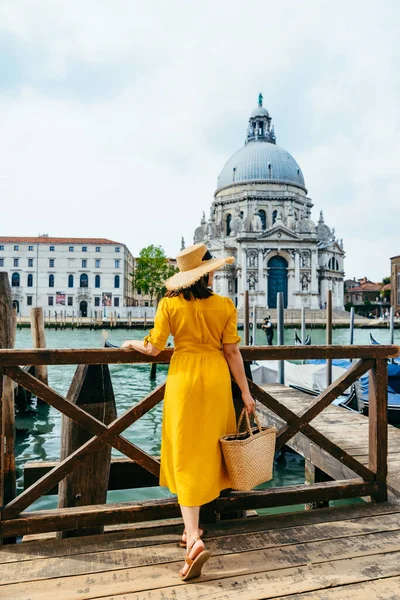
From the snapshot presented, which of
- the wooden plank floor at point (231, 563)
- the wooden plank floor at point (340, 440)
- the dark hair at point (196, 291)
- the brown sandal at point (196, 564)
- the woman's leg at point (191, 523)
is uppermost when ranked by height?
the dark hair at point (196, 291)

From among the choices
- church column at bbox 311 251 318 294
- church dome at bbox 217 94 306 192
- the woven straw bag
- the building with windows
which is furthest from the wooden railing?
church dome at bbox 217 94 306 192

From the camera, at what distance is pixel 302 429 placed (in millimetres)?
2873

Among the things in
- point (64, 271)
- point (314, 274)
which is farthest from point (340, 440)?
point (64, 271)

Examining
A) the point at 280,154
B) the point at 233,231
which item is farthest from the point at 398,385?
the point at 280,154

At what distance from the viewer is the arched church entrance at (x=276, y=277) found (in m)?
52.1

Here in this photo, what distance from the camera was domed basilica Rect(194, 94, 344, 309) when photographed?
2035 inches

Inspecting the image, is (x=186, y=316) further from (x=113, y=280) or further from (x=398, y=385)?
(x=113, y=280)

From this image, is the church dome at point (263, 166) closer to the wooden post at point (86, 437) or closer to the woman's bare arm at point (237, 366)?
the wooden post at point (86, 437)

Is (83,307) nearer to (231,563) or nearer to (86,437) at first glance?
(86,437)

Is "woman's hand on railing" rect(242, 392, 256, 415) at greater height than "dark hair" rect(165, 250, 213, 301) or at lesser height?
lesser

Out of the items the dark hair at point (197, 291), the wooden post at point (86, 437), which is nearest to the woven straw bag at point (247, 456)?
the dark hair at point (197, 291)

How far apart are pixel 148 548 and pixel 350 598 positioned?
97 cm

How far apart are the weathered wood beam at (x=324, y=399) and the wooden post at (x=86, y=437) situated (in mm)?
1174

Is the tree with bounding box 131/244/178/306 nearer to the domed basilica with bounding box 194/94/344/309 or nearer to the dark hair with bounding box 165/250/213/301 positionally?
the domed basilica with bounding box 194/94/344/309
